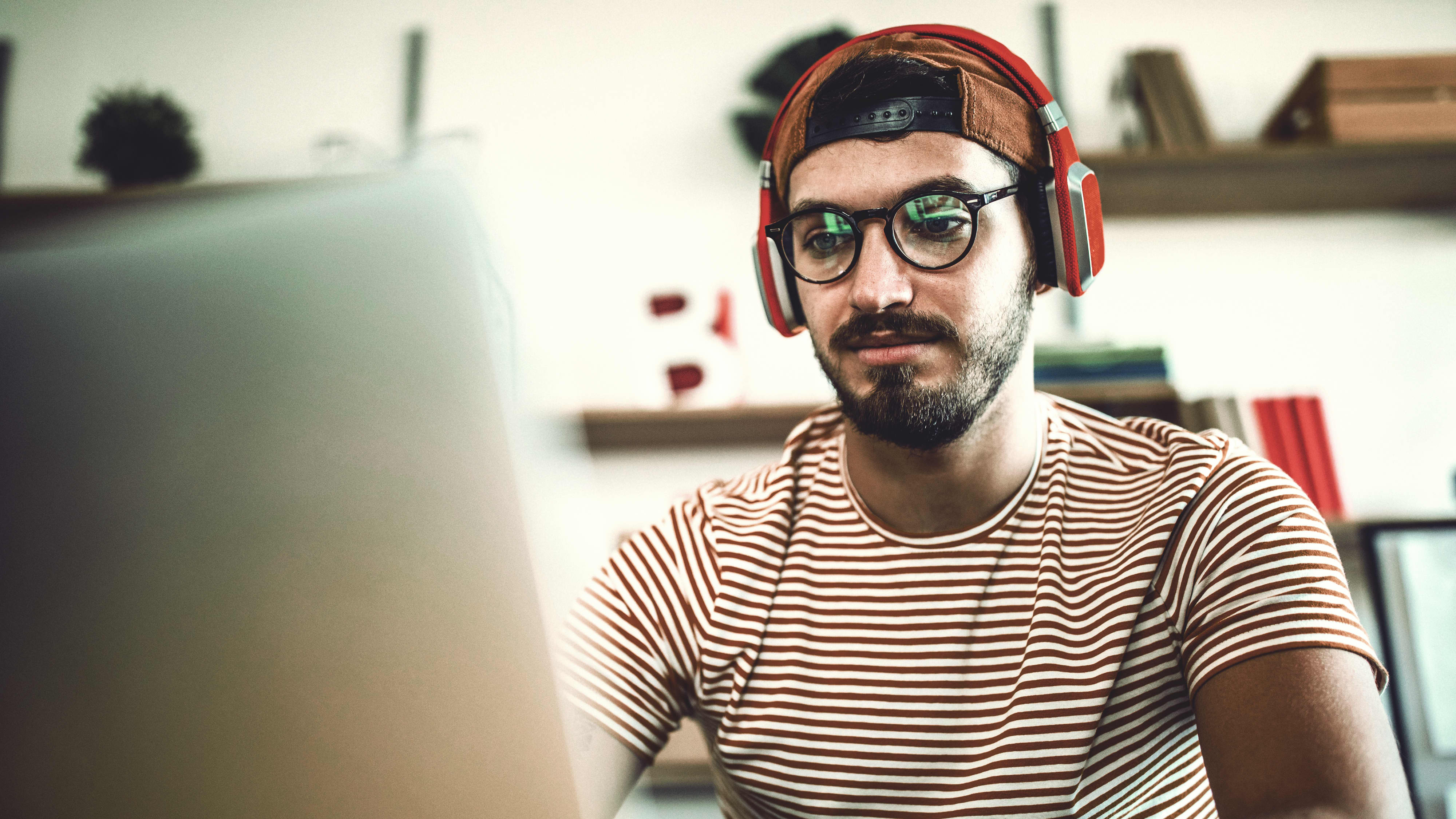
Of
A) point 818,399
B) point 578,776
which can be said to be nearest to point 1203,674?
point 578,776

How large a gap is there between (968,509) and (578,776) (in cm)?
72

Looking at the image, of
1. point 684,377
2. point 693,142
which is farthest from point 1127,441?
point 693,142

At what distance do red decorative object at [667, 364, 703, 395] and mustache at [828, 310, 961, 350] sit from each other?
88 cm

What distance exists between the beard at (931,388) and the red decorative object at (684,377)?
0.88m

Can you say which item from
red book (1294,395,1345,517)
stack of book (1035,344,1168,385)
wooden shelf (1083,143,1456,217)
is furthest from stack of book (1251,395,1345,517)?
wooden shelf (1083,143,1456,217)

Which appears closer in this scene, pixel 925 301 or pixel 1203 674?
pixel 1203 674

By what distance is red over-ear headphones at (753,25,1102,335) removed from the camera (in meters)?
0.88

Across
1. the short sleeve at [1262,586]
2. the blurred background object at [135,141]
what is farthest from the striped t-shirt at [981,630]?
the blurred background object at [135,141]

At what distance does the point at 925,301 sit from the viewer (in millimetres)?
899

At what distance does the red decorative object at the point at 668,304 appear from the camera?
1.83 meters

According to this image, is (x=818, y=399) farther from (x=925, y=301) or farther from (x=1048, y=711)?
(x=1048, y=711)

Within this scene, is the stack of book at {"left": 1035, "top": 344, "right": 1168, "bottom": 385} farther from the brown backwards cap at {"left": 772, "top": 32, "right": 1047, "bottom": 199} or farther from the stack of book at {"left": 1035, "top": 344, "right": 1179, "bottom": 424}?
the brown backwards cap at {"left": 772, "top": 32, "right": 1047, "bottom": 199}

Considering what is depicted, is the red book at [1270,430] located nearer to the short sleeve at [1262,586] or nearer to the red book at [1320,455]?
the red book at [1320,455]

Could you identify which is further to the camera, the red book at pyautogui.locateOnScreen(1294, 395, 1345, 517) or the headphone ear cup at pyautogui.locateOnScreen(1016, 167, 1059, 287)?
the red book at pyautogui.locateOnScreen(1294, 395, 1345, 517)
